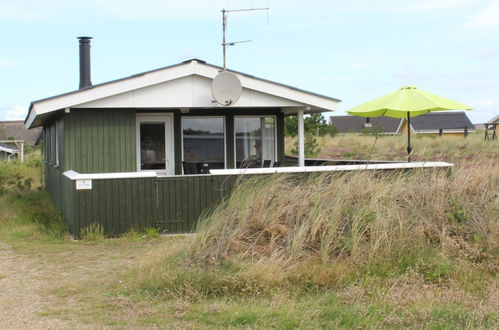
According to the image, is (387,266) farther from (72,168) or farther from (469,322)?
(72,168)

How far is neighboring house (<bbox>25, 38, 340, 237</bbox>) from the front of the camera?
1089 centimetres

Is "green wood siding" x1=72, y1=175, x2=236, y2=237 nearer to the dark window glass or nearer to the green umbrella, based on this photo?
the dark window glass

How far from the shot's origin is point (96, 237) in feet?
34.9

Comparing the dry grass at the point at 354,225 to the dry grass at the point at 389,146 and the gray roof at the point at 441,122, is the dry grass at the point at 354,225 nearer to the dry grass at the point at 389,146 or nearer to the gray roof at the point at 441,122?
the dry grass at the point at 389,146

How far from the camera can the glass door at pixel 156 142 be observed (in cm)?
1465

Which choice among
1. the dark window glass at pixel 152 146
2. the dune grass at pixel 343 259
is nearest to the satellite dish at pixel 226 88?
the dark window glass at pixel 152 146

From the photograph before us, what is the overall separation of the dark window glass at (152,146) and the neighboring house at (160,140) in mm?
23

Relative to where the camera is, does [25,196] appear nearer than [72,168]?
A: No

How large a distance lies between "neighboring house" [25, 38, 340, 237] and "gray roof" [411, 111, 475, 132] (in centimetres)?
5948

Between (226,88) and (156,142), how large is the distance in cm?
240

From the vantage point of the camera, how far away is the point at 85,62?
19.1 metres

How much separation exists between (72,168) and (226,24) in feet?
16.1

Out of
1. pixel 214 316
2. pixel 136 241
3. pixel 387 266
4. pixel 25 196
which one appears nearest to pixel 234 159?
pixel 136 241

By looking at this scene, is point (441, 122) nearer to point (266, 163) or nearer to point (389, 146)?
point (389, 146)
